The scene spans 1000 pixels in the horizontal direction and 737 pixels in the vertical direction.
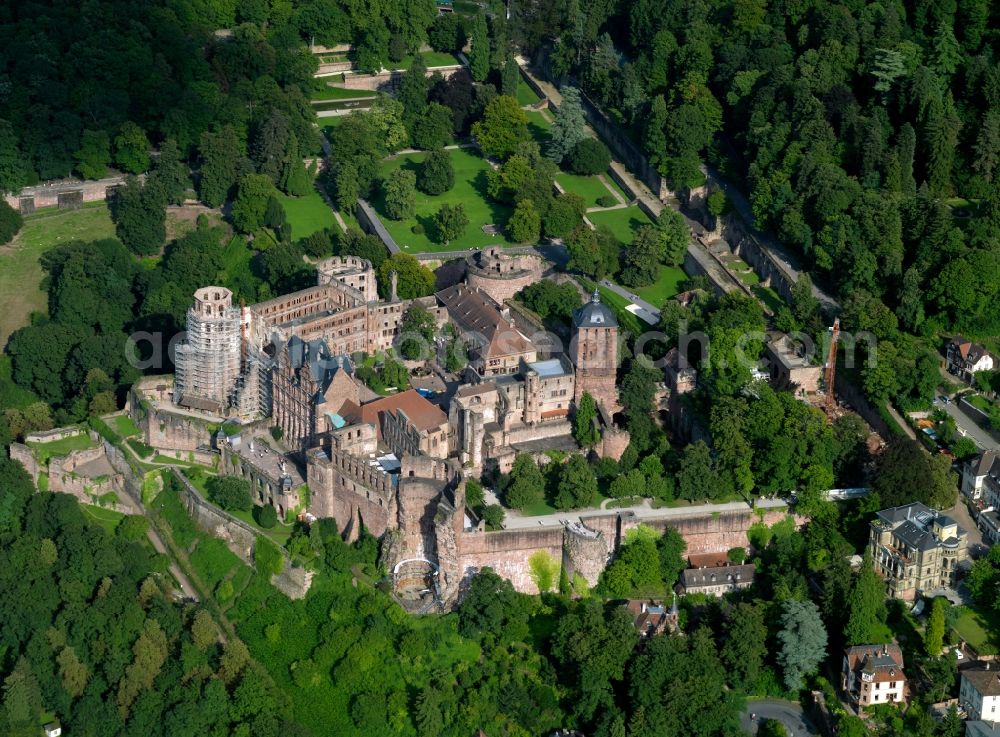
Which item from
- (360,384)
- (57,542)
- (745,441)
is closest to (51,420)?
(57,542)

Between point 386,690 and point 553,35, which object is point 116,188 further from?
point 386,690

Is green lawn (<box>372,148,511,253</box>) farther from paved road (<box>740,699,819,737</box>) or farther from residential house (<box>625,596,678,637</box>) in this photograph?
paved road (<box>740,699,819,737</box>)

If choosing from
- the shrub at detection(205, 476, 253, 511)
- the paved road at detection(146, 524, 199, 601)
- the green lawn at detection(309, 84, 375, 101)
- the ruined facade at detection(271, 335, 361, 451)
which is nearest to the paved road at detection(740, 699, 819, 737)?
the ruined facade at detection(271, 335, 361, 451)

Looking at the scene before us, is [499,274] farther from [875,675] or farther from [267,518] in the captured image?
[875,675]

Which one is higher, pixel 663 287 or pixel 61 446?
pixel 663 287

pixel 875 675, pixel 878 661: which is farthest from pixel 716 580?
pixel 875 675
